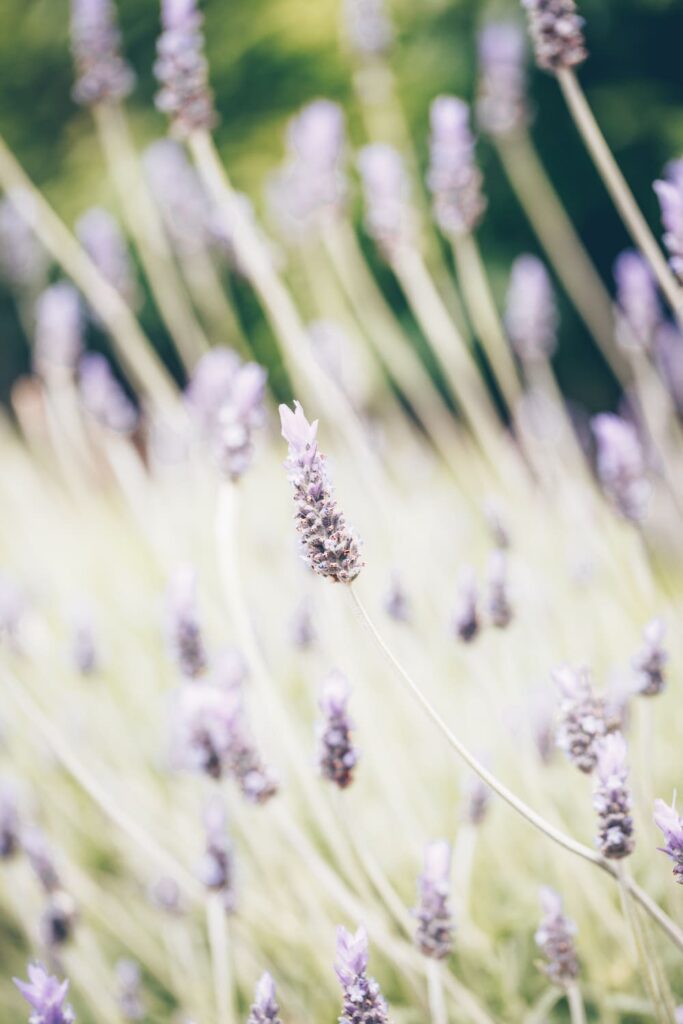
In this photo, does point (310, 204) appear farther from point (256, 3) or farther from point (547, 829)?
point (256, 3)

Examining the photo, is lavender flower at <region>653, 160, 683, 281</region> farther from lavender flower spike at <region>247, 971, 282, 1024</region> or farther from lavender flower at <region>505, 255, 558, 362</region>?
lavender flower at <region>505, 255, 558, 362</region>

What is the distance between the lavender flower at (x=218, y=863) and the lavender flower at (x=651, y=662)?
625mm

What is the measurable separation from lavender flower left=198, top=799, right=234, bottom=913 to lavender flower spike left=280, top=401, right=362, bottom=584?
0.53 metres

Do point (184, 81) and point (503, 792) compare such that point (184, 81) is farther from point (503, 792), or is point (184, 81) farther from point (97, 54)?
point (503, 792)

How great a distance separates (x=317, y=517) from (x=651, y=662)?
0.50m

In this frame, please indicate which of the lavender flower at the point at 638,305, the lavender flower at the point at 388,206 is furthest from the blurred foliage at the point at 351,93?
the lavender flower at the point at 388,206

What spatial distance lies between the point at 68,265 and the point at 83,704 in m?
1.23

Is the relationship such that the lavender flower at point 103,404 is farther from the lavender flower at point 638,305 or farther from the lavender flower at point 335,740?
the lavender flower at point 335,740

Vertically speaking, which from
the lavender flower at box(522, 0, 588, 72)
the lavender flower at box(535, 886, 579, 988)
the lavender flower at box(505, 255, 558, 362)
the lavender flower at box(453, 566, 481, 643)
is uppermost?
the lavender flower at box(505, 255, 558, 362)

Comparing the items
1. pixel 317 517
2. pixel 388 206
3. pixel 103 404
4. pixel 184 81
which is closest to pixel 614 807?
pixel 317 517

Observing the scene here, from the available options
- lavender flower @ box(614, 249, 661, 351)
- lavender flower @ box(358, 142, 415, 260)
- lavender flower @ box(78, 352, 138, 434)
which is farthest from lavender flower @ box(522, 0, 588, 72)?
lavender flower @ box(78, 352, 138, 434)

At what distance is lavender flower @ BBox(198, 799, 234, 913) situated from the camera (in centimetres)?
127

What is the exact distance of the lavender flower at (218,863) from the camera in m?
1.27

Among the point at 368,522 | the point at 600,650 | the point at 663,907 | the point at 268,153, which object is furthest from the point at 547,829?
the point at 268,153
